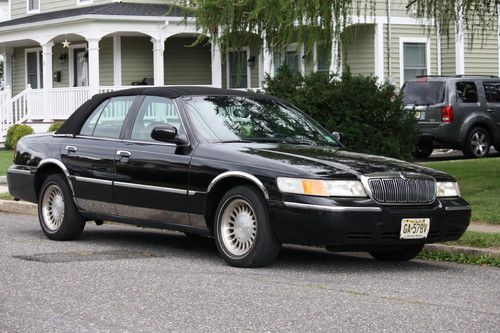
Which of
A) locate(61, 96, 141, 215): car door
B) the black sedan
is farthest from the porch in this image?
the black sedan

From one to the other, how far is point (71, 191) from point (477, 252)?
426 centimetres

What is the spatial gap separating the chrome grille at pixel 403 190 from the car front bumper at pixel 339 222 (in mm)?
79

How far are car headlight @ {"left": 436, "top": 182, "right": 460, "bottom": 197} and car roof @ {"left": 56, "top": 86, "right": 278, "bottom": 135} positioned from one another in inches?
92.8

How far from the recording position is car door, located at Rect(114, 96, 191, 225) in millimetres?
10266

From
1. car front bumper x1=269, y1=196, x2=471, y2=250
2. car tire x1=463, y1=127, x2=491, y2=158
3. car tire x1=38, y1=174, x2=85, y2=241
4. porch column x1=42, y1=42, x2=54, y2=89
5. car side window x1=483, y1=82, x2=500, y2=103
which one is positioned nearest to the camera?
car front bumper x1=269, y1=196, x2=471, y2=250

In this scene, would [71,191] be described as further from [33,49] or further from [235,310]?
[33,49]

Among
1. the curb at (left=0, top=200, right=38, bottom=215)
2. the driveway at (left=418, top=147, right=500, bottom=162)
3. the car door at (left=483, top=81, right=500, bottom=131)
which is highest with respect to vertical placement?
the car door at (left=483, top=81, right=500, bottom=131)

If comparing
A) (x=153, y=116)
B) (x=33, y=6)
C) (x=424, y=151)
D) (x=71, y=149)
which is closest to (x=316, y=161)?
(x=153, y=116)

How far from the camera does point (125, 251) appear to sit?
1094 centimetres

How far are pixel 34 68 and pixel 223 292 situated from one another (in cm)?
3078

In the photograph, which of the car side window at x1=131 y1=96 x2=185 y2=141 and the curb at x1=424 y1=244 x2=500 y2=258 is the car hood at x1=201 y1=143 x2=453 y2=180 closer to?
the car side window at x1=131 y1=96 x2=185 y2=141

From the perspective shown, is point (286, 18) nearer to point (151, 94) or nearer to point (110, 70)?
point (151, 94)

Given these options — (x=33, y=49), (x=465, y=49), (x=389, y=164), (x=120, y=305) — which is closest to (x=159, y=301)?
(x=120, y=305)

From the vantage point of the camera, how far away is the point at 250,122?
35.2 feet
